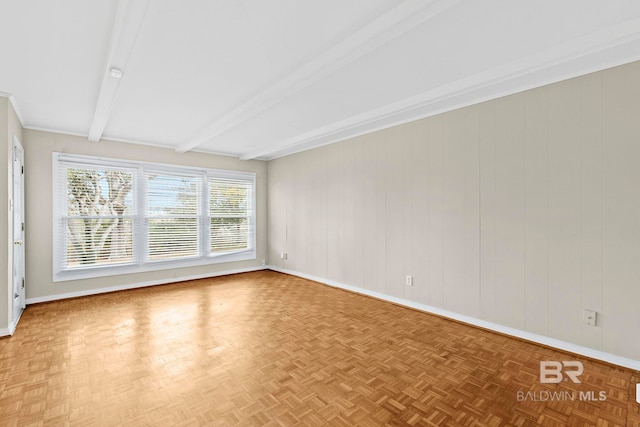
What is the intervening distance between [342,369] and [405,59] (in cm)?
253

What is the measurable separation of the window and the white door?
1.30 feet

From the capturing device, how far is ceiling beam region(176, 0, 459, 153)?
1716 mm

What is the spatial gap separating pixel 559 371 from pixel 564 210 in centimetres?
137

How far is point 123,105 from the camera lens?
3.29m

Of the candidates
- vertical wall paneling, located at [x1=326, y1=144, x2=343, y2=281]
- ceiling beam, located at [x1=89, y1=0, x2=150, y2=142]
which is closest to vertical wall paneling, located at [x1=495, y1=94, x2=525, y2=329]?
vertical wall paneling, located at [x1=326, y1=144, x2=343, y2=281]

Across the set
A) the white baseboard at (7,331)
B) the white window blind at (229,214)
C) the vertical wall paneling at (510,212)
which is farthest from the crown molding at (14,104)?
the vertical wall paneling at (510,212)

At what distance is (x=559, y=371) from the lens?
89.1 inches

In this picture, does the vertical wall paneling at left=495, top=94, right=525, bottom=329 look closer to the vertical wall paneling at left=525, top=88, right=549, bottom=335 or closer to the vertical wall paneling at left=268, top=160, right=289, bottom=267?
the vertical wall paneling at left=525, top=88, right=549, bottom=335

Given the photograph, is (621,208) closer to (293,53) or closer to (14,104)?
(293,53)

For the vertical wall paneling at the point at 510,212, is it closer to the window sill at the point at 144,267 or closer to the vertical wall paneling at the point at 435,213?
the vertical wall paneling at the point at 435,213

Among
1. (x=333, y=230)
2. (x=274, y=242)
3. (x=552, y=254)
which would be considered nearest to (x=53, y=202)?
(x=274, y=242)

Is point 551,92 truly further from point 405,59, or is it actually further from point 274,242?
point 274,242

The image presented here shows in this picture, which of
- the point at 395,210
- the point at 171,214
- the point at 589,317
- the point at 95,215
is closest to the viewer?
the point at 589,317

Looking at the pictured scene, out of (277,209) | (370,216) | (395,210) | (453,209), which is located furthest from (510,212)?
(277,209)
